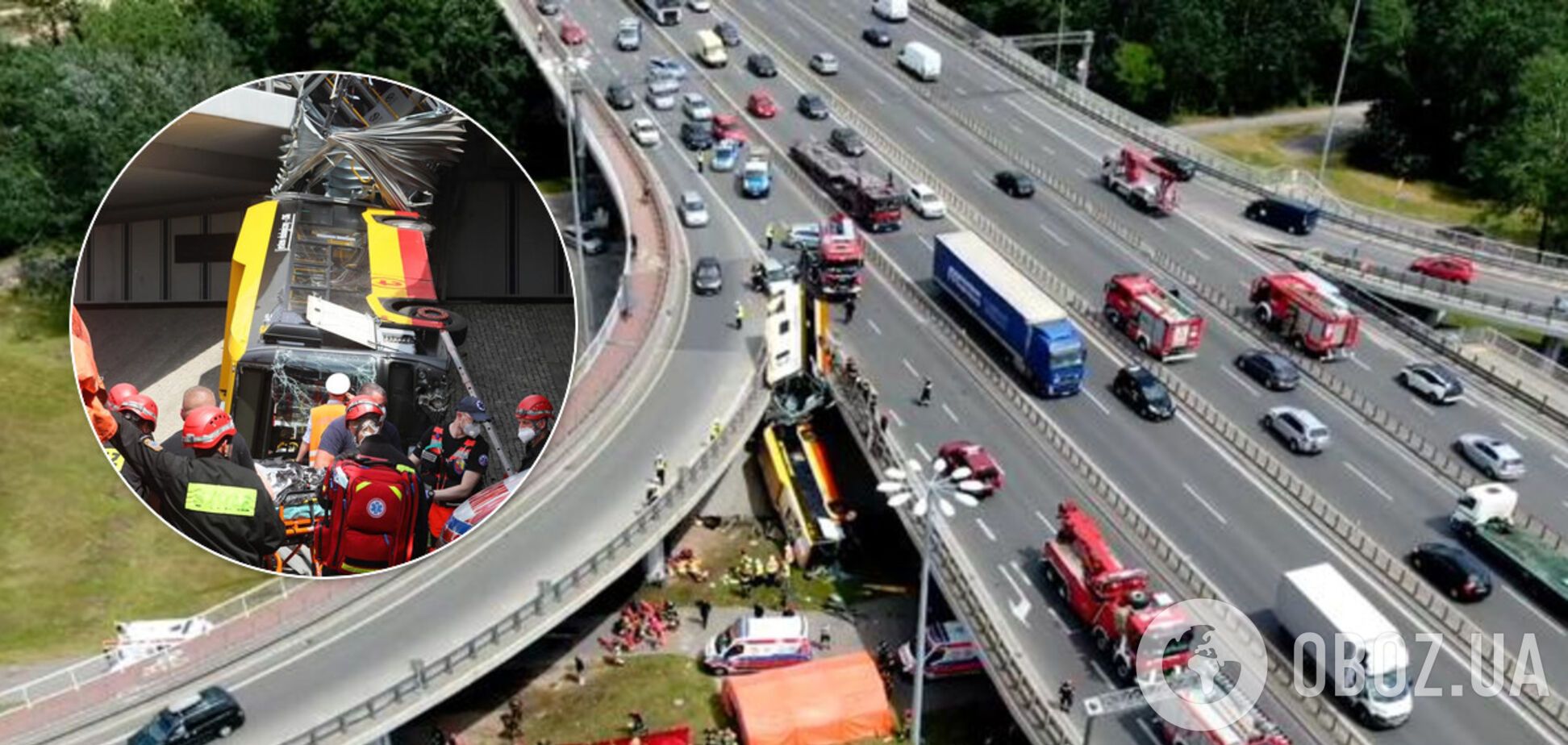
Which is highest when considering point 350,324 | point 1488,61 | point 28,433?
point 350,324

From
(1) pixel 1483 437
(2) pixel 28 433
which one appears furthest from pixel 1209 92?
(2) pixel 28 433

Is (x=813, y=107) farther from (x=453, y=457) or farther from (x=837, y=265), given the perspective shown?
(x=453, y=457)

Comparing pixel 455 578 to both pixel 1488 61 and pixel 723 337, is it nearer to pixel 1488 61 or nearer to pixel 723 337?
pixel 723 337

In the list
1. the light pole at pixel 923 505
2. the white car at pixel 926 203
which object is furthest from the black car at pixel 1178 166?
the light pole at pixel 923 505

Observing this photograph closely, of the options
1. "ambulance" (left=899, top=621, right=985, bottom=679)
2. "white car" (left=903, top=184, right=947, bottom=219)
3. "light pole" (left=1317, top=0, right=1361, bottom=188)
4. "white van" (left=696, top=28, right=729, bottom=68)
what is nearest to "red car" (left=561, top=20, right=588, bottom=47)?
"white van" (left=696, top=28, right=729, bottom=68)

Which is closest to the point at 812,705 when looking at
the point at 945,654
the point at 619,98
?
the point at 945,654

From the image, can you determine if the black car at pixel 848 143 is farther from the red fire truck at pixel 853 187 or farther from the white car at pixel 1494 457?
the white car at pixel 1494 457
